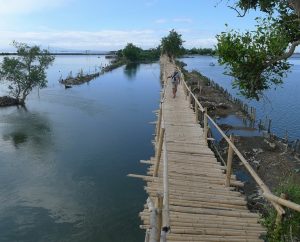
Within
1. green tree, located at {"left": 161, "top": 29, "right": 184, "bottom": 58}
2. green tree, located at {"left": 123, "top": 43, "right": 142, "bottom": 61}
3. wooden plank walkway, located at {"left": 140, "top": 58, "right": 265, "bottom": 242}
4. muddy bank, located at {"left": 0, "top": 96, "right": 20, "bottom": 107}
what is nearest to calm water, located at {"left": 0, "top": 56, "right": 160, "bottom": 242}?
muddy bank, located at {"left": 0, "top": 96, "right": 20, "bottom": 107}

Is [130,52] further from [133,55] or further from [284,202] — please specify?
[284,202]

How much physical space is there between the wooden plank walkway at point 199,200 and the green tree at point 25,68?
118ft

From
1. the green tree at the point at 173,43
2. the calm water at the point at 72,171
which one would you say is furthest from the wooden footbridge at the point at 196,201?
the green tree at the point at 173,43

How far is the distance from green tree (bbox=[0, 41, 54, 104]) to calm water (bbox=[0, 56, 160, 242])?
12.7ft

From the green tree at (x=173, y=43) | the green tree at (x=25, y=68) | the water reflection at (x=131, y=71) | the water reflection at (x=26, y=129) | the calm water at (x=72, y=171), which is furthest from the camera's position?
the green tree at (x=173, y=43)

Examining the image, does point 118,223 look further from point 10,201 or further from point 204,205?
point 204,205

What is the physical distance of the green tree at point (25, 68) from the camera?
48.7 m

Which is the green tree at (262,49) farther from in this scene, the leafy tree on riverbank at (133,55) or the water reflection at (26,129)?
the leafy tree on riverbank at (133,55)

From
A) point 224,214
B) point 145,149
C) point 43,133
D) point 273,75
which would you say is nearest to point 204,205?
point 224,214

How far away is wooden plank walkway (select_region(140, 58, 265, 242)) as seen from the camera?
959cm

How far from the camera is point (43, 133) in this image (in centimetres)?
3519

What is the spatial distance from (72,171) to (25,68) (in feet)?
95.3

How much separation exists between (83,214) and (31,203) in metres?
3.22

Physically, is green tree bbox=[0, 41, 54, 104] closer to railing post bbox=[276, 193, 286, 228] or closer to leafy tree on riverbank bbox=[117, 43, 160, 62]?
railing post bbox=[276, 193, 286, 228]
